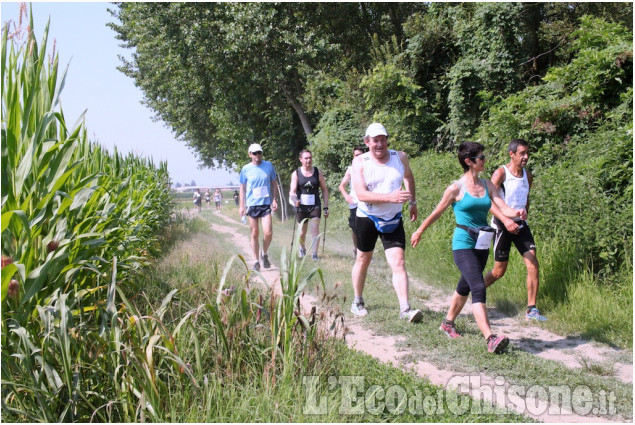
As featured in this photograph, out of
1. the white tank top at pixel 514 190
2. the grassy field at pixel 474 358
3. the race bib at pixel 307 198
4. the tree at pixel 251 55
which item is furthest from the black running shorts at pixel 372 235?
the tree at pixel 251 55

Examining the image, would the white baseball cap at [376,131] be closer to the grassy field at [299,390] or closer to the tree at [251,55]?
the grassy field at [299,390]

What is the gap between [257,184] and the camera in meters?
8.92

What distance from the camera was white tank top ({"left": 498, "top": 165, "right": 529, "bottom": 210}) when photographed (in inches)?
236

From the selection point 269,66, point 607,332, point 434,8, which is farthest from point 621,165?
point 269,66

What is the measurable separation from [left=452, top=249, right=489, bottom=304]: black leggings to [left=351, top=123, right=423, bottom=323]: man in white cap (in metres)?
0.65

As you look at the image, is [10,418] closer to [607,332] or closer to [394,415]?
[394,415]

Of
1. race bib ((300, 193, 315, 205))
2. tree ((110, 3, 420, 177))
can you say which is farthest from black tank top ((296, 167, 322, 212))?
tree ((110, 3, 420, 177))

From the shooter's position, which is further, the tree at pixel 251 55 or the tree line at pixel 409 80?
the tree at pixel 251 55

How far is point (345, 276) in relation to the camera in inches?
321

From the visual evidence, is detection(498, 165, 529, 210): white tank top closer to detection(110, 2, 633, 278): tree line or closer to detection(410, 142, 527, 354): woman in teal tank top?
detection(410, 142, 527, 354): woman in teal tank top

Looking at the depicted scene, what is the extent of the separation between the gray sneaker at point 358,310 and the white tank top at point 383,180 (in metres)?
1.06

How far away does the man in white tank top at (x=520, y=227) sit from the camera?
586 centimetres

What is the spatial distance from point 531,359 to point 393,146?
36.2 ft

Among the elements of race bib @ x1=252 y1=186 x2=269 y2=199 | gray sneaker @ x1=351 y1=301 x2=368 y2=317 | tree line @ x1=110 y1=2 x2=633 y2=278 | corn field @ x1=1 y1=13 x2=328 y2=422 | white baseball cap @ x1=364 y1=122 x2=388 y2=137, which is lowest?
gray sneaker @ x1=351 y1=301 x2=368 y2=317
